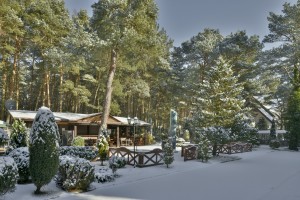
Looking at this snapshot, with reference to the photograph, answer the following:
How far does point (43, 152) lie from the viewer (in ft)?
34.4

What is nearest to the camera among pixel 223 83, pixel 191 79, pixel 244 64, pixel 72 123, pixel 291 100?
pixel 223 83

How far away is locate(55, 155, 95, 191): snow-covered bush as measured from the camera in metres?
11.3

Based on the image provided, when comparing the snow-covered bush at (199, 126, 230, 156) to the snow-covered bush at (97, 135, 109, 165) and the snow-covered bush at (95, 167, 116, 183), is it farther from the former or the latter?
the snow-covered bush at (95, 167, 116, 183)

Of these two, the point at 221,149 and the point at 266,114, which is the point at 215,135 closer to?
the point at 221,149

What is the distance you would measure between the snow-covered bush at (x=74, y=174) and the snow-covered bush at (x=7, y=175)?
2456 millimetres

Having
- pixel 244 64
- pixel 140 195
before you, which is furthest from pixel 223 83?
pixel 140 195

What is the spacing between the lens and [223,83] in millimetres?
26453

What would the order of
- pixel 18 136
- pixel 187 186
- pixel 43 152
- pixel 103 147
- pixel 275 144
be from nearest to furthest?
pixel 43 152
pixel 187 186
pixel 18 136
pixel 103 147
pixel 275 144

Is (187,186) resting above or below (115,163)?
below

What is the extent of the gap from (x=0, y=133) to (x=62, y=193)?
7.80 m

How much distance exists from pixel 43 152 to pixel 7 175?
68.0 inches

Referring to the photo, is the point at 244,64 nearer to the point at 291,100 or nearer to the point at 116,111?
the point at 291,100

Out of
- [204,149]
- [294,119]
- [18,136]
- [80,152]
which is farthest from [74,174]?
[294,119]

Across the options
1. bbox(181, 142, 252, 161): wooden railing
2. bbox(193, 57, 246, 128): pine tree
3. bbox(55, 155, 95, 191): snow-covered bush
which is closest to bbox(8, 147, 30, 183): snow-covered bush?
bbox(55, 155, 95, 191): snow-covered bush
